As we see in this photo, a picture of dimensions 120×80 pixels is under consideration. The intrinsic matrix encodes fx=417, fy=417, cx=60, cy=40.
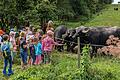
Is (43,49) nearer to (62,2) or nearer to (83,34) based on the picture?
(83,34)

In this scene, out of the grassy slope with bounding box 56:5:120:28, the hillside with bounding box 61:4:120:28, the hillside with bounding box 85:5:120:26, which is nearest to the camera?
the grassy slope with bounding box 56:5:120:28

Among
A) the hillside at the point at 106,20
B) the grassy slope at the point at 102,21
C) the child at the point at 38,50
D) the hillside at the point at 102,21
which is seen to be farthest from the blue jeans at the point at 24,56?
the hillside at the point at 106,20

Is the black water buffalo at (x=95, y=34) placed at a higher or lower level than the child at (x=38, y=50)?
lower

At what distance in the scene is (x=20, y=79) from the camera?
14164 millimetres

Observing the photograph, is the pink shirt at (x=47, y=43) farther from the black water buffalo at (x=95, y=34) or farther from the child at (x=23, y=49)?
the black water buffalo at (x=95, y=34)

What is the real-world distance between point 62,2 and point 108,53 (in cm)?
4096

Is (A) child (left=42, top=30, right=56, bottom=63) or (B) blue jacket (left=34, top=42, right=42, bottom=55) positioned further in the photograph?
(B) blue jacket (left=34, top=42, right=42, bottom=55)

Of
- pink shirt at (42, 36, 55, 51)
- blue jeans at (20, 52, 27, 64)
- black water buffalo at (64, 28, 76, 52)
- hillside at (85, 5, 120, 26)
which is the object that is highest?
pink shirt at (42, 36, 55, 51)

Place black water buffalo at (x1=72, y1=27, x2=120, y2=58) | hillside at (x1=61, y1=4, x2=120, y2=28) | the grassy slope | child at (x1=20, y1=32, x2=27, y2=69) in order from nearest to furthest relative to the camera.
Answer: child at (x1=20, y1=32, x2=27, y2=69) < black water buffalo at (x1=72, y1=27, x2=120, y2=58) < the grassy slope < hillside at (x1=61, y1=4, x2=120, y2=28)

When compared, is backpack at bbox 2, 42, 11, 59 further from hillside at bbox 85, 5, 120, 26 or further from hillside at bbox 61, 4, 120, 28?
hillside at bbox 85, 5, 120, 26

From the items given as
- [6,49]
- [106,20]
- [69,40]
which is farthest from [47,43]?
[106,20]

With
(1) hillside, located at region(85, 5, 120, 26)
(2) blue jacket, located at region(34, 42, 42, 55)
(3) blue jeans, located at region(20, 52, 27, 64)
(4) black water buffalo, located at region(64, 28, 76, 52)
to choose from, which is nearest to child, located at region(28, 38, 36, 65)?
(2) blue jacket, located at region(34, 42, 42, 55)

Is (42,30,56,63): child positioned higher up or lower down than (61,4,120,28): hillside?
higher up

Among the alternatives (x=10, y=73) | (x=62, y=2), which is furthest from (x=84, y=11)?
(x=10, y=73)
